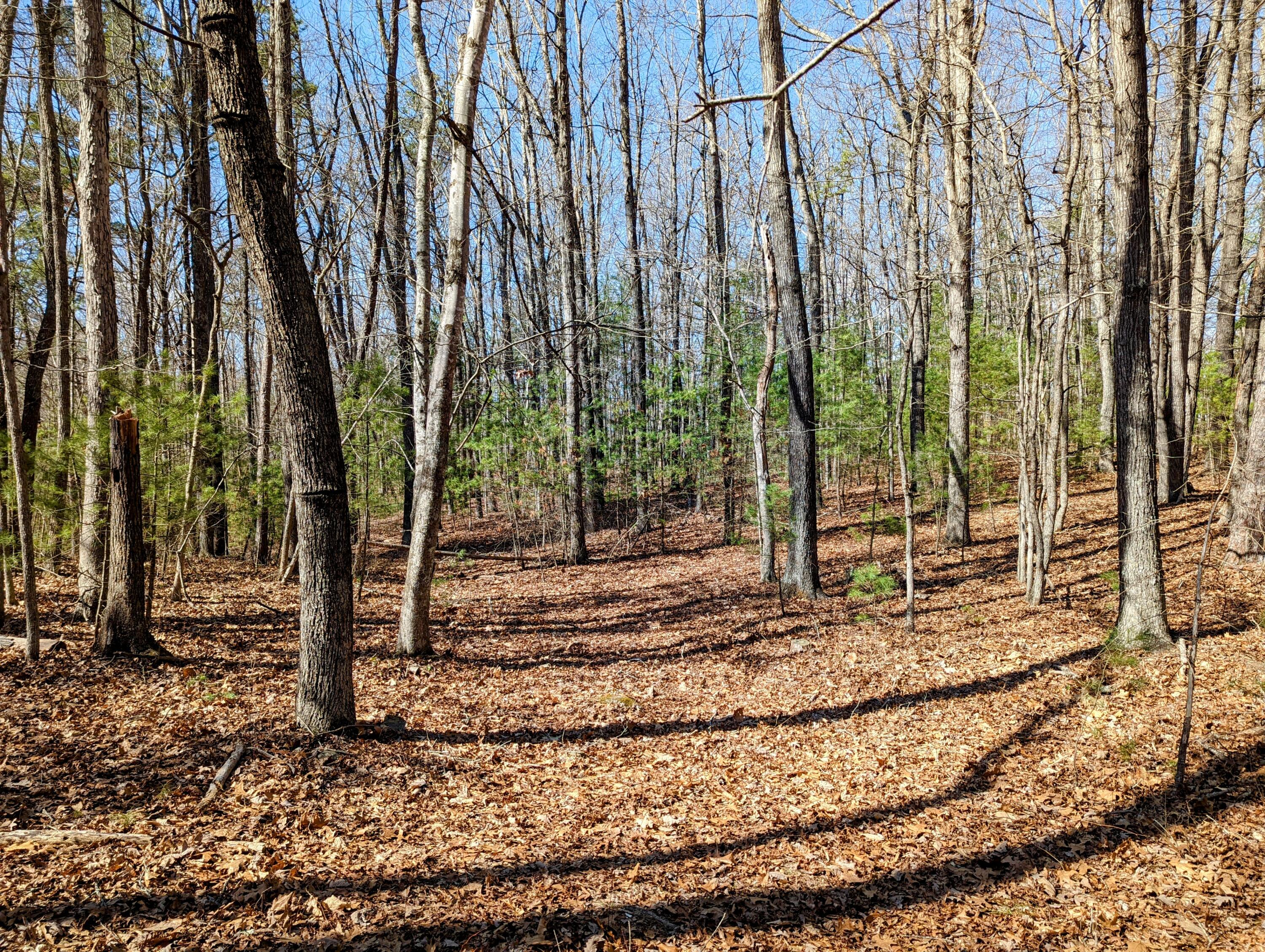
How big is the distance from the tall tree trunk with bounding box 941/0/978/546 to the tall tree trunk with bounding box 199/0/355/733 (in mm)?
6752

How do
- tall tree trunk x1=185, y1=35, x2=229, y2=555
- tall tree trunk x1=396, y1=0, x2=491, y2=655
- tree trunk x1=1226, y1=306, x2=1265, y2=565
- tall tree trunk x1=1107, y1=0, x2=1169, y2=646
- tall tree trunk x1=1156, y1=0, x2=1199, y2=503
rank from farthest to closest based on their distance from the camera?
tall tree trunk x1=1156, y1=0, x2=1199, y2=503 < tall tree trunk x1=185, y1=35, x2=229, y2=555 < tree trunk x1=1226, y1=306, x2=1265, y2=565 < tall tree trunk x1=396, y1=0, x2=491, y2=655 < tall tree trunk x1=1107, y1=0, x2=1169, y2=646

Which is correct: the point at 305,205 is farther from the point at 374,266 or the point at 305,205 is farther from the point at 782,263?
the point at 782,263

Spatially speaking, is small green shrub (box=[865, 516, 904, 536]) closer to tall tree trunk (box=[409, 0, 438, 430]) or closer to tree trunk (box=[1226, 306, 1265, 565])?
tree trunk (box=[1226, 306, 1265, 565])

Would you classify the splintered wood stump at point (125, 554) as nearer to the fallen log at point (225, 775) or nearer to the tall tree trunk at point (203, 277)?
the fallen log at point (225, 775)

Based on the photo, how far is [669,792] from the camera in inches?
172

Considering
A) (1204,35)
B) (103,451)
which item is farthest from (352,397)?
(1204,35)

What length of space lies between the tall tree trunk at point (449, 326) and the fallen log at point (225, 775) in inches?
87.7

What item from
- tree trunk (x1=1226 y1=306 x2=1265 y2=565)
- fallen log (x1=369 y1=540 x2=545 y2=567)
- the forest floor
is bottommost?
the forest floor

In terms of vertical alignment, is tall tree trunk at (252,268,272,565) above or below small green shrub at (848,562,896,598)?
above

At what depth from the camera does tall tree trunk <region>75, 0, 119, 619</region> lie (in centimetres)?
645

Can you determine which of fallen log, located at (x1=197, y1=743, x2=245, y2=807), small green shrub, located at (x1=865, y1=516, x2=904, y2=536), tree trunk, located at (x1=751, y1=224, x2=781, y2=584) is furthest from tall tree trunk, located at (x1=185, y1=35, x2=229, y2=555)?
small green shrub, located at (x1=865, y1=516, x2=904, y2=536)

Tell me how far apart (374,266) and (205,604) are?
6855 millimetres

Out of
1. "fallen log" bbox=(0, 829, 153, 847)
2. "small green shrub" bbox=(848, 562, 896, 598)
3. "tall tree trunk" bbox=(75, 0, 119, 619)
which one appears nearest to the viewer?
"fallen log" bbox=(0, 829, 153, 847)

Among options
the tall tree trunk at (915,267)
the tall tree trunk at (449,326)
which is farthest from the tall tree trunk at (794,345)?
the tall tree trunk at (449,326)
